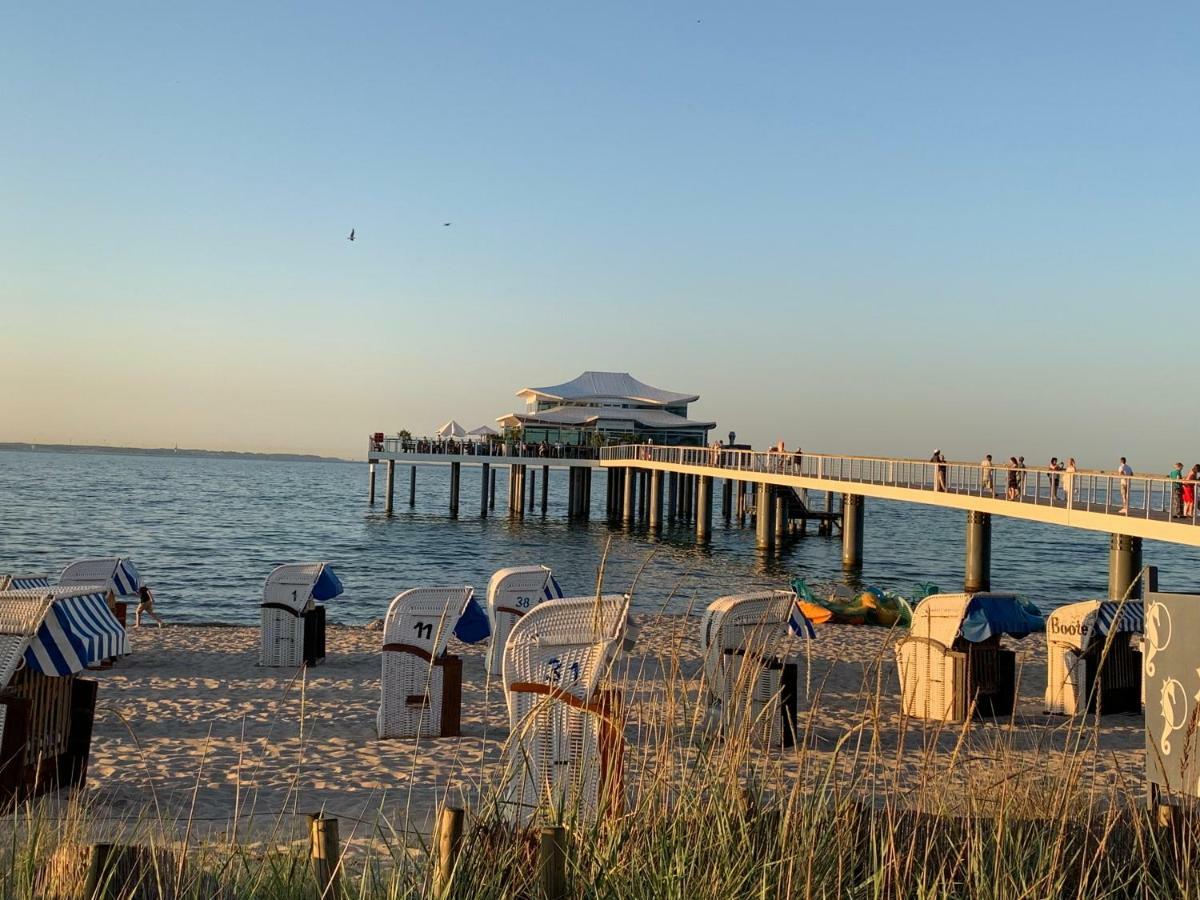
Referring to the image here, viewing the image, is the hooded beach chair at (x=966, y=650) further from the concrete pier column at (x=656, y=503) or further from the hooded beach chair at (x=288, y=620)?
the concrete pier column at (x=656, y=503)

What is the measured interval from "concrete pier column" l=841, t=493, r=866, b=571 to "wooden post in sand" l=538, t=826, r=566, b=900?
2867 cm

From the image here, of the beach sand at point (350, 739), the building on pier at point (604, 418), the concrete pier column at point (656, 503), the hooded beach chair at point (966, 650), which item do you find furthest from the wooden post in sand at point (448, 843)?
the building on pier at point (604, 418)

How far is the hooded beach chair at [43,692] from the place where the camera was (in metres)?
6.20

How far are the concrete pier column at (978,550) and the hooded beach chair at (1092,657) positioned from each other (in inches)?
564

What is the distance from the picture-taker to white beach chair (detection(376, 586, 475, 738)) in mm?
8414

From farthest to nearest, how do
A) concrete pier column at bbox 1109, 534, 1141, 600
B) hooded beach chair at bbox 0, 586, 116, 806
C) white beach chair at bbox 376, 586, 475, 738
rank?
concrete pier column at bbox 1109, 534, 1141, 600 < white beach chair at bbox 376, 586, 475, 738 < hooded beach chair at bbox 0, 586, 116, 806

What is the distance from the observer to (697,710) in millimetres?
3264

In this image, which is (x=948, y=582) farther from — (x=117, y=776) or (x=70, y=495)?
(x=70, y=495)

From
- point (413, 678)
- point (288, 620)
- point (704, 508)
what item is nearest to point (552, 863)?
point (413, 678)

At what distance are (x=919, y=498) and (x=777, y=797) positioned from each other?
24.0 meters

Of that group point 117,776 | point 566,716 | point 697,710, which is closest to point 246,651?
point 117,776

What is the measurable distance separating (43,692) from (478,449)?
4065 centimetres

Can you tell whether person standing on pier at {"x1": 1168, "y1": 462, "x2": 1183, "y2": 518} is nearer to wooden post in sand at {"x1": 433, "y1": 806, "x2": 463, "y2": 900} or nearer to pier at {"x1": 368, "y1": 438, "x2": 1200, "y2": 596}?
pier at {"x1": 368, "y1": 438, "x2": 1200, "y2": 596}

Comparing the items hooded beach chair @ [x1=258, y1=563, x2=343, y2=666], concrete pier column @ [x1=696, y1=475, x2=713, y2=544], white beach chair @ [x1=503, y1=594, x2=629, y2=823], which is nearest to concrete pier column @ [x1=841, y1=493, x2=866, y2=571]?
concrete pier column @ [x1=696, y1=475, x2=713, y2=544]
